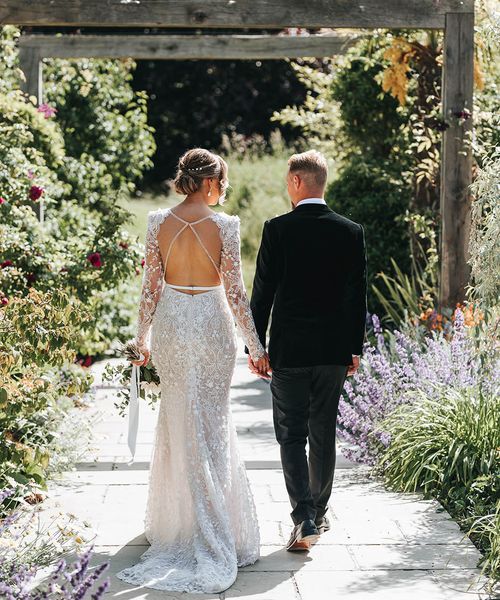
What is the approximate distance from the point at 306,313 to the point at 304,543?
997 mm

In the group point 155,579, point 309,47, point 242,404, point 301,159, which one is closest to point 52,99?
point 309,47

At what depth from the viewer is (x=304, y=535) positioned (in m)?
4.56

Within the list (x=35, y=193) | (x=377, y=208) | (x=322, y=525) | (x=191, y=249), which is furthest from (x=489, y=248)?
(x=377, y=208)

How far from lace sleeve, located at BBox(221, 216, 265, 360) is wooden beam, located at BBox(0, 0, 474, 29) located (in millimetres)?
2929

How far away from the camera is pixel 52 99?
10344 millimetres

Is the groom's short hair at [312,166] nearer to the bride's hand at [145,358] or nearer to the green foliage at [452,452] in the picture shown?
the bride's hand at [145,358]

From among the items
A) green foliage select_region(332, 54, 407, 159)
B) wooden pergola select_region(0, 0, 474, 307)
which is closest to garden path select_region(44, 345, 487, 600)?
wooden pergola select_region(0, 0, 474, 307)

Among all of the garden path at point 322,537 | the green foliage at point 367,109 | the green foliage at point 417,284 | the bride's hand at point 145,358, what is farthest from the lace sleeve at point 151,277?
the green foliage at point 367,109

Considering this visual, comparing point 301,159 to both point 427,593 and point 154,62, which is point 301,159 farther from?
point 154,62

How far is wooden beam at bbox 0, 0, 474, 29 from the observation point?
6992 millimetres

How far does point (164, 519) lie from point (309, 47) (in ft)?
20.7

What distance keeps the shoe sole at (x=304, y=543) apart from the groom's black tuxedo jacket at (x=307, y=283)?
29.1 inches

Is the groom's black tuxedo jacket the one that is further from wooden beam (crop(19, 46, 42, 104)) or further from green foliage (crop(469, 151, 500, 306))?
wooden beam (crop(19, 46, 42, 104))

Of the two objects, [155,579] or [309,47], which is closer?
[155,579]
